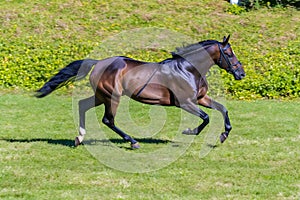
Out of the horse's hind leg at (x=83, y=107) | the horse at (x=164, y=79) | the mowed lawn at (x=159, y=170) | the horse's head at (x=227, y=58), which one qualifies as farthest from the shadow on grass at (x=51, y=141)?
the horse's head at (x=227, y=58)

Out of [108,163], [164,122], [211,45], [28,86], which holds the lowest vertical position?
[28,86]

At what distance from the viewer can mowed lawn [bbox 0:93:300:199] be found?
766 cm

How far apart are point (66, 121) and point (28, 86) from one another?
3884 mm

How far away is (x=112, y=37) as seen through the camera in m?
19.0

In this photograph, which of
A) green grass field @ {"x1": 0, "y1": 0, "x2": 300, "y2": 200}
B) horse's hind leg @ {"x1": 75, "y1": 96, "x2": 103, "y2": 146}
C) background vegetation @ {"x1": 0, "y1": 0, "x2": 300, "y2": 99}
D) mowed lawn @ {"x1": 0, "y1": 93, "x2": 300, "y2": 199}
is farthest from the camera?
background vegetation @ {"x1": 0, "y1": 0, "x2": 300, "y2": 99}

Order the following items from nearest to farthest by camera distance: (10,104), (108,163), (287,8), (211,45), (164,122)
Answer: (108,163) → (211,45) → (164,122) → (10,104) → (287,8)

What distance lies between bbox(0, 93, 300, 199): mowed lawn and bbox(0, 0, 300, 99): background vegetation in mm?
3421

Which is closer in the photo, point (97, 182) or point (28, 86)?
point (97, 182)

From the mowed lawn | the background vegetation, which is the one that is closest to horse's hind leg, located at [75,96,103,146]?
the mowed lawn

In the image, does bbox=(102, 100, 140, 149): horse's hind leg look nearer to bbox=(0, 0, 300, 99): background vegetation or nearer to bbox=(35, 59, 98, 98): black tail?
bbox=(35, 59, 98, 98): black tail

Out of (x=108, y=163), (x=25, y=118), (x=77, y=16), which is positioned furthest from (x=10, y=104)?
(x=77, y=16)

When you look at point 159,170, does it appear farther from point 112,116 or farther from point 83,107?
point 83,107

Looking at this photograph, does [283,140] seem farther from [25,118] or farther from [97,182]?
[25,118]

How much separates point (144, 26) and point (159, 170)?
11.5 meters
